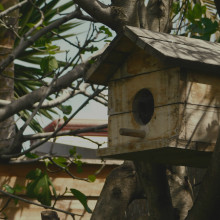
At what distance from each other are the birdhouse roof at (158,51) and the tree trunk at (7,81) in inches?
68.9

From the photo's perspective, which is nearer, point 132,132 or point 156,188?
point 132,132

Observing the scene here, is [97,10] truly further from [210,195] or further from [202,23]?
[210,195]

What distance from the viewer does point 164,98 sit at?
10.5 ft

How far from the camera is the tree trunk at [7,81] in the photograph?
5445 millimetres

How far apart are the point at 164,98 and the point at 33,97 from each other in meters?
2.06

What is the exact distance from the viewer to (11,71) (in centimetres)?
609

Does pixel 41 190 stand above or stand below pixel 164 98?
below

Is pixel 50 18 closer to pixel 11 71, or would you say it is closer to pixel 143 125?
pixel 11 71

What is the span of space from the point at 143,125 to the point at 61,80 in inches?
72.2

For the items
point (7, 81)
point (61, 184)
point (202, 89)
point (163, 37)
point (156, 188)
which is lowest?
point (61, 184)

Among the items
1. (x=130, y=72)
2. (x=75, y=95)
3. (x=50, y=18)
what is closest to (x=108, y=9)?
(x=130, y=72)

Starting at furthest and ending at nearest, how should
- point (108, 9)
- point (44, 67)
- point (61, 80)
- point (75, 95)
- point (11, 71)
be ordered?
point (11, 71), point (75, 95), point (61, 80), point (44, 67), point (108, 9)

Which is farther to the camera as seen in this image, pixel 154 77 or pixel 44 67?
pixel 44 67

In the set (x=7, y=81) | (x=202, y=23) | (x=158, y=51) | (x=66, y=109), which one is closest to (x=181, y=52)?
(x=158, y=51)
